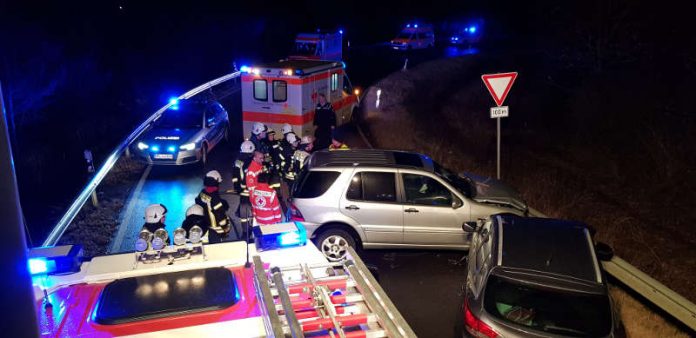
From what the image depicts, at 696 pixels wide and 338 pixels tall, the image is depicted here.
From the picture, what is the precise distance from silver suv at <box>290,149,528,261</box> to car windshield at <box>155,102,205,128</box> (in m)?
6.47

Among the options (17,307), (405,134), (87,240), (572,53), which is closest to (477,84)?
(572,53)

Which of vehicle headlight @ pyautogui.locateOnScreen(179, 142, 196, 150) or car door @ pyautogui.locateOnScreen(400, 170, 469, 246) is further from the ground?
vehicle headlight @ pyautogui.locateOnScreen(179, 142, 196, 150)

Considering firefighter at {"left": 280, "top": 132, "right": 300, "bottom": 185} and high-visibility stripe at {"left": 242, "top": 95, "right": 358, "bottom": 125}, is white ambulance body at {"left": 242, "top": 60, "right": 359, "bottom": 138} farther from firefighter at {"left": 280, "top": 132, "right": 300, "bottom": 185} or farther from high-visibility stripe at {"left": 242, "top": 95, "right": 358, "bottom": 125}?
firefighter at {"left": 280, "top": 132, "right": 300, "bottom": 185}

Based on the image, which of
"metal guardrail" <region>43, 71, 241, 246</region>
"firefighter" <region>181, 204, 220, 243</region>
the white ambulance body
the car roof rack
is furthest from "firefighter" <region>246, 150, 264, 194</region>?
the white ambulance body

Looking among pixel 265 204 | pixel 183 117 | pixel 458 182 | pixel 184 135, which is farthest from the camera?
pixel 183 117

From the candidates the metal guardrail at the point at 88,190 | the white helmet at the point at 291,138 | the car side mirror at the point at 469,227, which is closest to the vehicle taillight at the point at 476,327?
the car side mirror at the point at 469,227

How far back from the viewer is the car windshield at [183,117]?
13875 millimetres

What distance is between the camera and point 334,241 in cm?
827

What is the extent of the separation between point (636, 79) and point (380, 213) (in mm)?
15195

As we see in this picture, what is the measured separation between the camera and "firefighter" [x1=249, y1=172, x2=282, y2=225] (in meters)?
7.56

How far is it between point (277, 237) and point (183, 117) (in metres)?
10.2

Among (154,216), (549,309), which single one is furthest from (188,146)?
(549,309)

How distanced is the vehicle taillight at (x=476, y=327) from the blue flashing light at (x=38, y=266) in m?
3.52

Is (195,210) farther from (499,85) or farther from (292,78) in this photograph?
(292,78)
